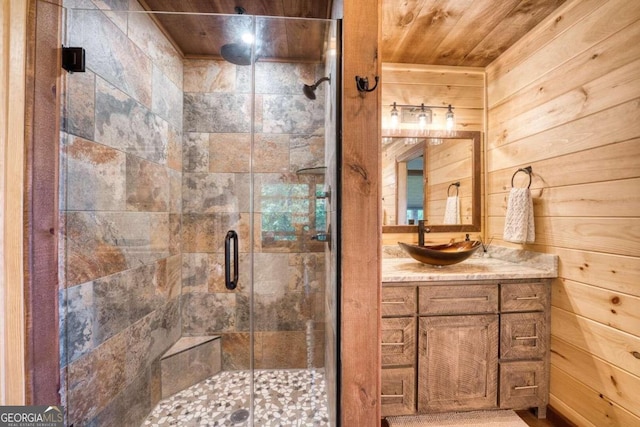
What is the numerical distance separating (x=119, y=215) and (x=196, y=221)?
1.72 ft

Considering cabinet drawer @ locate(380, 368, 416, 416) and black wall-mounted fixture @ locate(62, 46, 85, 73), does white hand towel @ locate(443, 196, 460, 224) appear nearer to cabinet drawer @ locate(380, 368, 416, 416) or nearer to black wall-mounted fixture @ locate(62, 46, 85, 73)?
cabinet drawer @ locate(380, 368, 416, 416)

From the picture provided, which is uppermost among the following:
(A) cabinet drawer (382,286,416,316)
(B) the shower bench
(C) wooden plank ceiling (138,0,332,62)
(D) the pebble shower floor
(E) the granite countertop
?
(C) wooden plank ceiling (138,0,332,62)

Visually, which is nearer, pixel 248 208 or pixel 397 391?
pixel 397 391

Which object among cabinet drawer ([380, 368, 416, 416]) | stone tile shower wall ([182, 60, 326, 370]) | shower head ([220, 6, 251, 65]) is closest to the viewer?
cabinet drawer ([380, 368, 416, 416])

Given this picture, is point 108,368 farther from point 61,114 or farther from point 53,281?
point 61,114

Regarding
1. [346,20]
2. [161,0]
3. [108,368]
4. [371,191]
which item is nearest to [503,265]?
[371,191]

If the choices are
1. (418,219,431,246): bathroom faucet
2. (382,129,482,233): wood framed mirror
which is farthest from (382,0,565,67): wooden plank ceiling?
(418,219,431,246): bathroom faucet

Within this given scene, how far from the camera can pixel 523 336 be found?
145 cm

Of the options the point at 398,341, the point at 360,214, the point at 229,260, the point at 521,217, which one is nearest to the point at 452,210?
the point at 521,217

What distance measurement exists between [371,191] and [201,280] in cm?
153

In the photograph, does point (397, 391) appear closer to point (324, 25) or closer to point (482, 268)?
point (482, 268)

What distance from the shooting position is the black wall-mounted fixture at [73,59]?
982 millimetres

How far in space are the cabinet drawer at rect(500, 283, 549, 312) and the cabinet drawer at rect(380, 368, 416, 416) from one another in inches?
27.2

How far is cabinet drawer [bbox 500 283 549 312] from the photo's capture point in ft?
4.68
